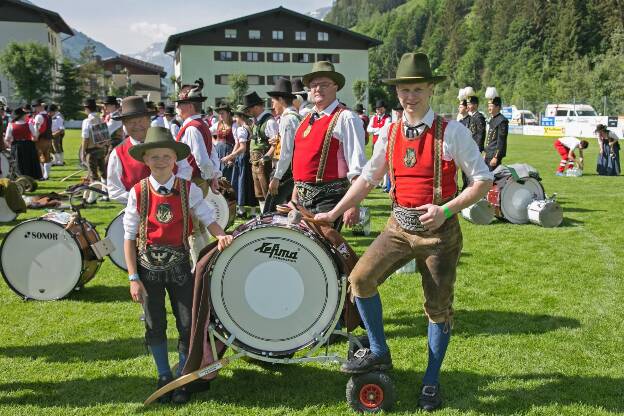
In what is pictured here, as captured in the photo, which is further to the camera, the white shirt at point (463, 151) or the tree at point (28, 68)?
the tree at point (28, 68)

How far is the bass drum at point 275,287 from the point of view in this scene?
12.4 ft

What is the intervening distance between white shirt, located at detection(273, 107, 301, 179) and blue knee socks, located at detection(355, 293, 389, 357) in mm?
2633

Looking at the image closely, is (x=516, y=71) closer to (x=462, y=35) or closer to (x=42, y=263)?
(x=462, y=35)

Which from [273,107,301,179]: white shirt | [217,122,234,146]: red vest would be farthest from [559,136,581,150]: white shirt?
[273,107,301,179]: white shirt

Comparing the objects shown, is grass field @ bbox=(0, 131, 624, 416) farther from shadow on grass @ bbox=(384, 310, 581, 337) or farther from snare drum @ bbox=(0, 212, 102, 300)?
snare drum @ bbox=(0, 212, 102, 300)

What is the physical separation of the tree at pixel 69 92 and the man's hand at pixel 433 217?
207ft

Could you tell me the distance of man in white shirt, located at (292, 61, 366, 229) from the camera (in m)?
5.00

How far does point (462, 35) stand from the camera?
12912 centimetres

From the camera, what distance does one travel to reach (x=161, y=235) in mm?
4016

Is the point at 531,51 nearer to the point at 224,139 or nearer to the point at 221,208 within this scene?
the point at 224,139

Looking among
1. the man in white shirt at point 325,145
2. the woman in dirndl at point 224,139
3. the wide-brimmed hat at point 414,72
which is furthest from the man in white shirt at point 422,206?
the woman in dirndl at point 224,139

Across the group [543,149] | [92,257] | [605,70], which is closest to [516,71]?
[605,70]

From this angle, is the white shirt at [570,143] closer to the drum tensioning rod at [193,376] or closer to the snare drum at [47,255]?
the snare drum at [47,255]

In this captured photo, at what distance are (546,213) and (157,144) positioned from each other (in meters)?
7.76
